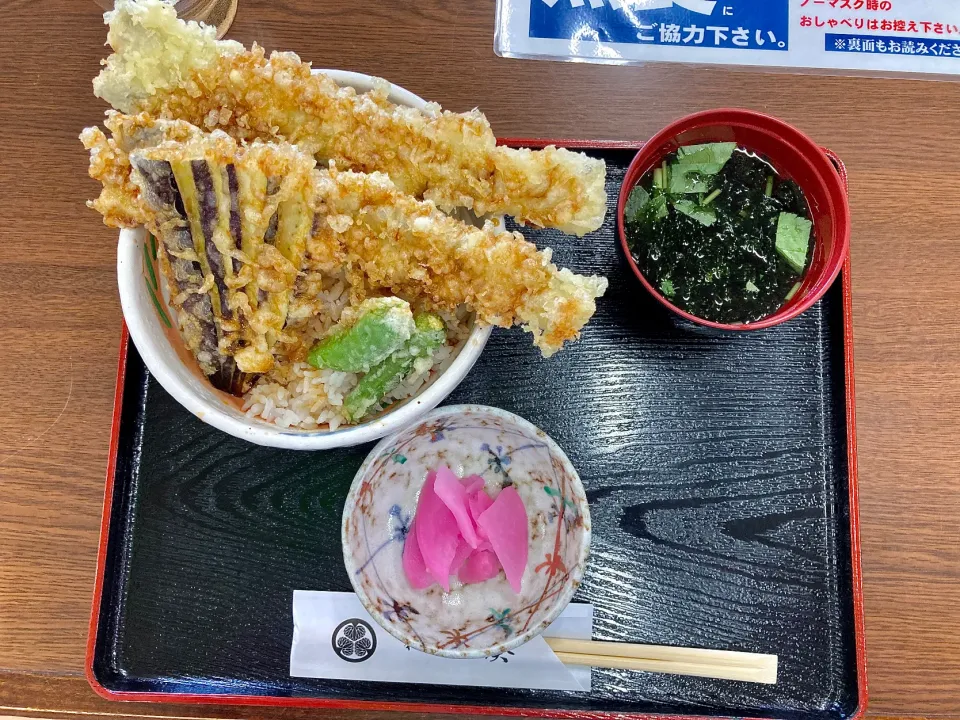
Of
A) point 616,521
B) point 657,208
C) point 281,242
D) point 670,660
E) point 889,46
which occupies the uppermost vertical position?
point 889,46

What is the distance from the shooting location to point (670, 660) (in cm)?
133

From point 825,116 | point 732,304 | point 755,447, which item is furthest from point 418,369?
point 825,116

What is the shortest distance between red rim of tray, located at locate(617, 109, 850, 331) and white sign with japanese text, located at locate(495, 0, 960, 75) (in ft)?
1.30

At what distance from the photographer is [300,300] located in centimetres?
115

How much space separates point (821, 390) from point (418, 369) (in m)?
0.94

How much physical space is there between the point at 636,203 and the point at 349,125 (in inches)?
24.9

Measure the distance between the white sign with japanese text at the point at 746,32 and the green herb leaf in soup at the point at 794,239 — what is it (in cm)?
53

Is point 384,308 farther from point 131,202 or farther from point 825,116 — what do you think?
point 825,116

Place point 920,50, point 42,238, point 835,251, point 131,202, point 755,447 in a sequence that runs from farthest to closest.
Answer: point 920,50, point 42,238, point 755,447, point 835,251, point 131,202

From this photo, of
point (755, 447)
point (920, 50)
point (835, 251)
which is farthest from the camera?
point (920, 50)

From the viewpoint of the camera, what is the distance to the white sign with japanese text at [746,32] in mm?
1669

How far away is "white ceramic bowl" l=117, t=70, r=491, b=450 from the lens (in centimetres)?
108

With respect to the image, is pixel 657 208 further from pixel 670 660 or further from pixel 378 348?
pixel 670 660

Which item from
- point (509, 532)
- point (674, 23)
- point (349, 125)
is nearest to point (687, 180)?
point (674, 23)
